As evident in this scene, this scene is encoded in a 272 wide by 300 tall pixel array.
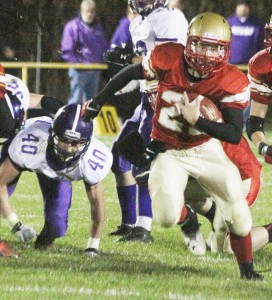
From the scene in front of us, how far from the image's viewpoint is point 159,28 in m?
6.61

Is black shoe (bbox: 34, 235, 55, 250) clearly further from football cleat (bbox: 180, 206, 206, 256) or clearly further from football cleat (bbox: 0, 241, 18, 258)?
football cleat (bbox: 180, 206, 206, 256)

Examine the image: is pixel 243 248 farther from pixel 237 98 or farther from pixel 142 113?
pixel 142 113

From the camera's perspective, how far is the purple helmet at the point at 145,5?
665 cm

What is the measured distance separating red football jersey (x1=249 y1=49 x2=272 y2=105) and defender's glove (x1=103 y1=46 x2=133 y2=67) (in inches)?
55.3

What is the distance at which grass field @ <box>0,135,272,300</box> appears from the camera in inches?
188

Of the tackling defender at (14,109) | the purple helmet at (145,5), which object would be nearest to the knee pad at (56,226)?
the tackling defender at (14,109)

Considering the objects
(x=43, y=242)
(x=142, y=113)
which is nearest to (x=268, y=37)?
(x=142, y=113)

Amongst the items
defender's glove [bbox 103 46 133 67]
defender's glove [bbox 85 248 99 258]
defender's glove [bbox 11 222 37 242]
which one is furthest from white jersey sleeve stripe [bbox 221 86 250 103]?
defender's glove [bbox 103 46 133 67]

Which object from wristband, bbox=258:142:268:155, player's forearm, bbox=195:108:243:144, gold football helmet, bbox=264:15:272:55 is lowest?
wristband, bbox=258:142:268:155

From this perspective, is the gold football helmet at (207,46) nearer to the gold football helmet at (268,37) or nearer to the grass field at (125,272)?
the gold football helmet at (268,37)

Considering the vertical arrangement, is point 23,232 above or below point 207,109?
below

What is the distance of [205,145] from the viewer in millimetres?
5320

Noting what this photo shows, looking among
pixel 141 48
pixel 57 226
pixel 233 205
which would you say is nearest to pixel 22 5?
pixel 141 48

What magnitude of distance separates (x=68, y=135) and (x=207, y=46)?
84 cm
